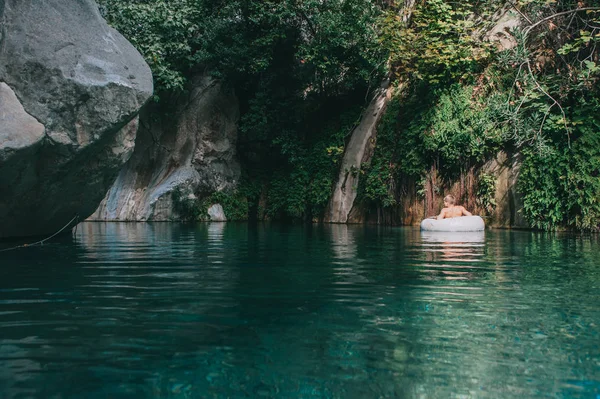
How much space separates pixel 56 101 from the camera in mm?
10688

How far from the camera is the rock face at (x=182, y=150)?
2767 centimetres

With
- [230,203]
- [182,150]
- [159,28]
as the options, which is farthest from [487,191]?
[182,150]

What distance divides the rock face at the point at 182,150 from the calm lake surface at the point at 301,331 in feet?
67.0

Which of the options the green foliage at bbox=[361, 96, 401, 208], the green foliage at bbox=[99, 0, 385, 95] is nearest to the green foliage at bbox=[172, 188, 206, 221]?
the green foliage at bbox=[99, 0, 385, 95]

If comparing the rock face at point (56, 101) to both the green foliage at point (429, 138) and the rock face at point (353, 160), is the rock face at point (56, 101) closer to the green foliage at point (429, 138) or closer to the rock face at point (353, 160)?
the green foliage at point (429, 138)

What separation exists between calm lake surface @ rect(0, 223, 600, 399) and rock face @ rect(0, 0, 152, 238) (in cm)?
369

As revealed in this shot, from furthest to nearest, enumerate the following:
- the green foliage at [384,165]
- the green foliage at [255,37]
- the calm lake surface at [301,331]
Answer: the green foliage at [255,37] → the green foliage at [384,165] → the calm lake surface at [301,331]

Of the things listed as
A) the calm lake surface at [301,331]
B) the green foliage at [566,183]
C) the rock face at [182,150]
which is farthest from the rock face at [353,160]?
the calm lake surface at [301,331]

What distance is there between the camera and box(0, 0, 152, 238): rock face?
10328 mm

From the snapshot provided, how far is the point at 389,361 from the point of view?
126 inches

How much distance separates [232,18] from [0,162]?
16.8 m

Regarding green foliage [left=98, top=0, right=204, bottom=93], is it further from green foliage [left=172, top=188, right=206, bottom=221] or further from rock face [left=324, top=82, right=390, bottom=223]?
rock face [left=324, top=82, right=390, bottom=223]

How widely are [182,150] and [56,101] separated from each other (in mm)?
17420

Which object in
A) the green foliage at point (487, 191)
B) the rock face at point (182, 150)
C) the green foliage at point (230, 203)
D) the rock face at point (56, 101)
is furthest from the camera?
the green foliage at point (230, 203)
